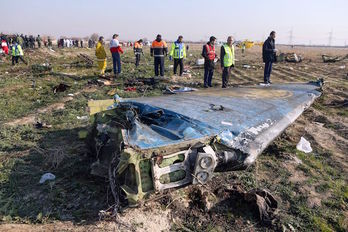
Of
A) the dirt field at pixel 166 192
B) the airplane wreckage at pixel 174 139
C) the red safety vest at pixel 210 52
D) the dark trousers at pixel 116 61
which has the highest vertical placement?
the red safety vest at pixel 210 52

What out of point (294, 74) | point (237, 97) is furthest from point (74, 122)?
point (294, 74)

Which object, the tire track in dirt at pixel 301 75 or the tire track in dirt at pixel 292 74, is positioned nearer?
the tire track in dirt at pixel 292 74

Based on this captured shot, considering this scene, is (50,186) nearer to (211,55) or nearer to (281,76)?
(211,55)

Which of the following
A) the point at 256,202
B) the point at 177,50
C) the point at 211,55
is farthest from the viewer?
the point at 177,50

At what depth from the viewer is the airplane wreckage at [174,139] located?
115 inches

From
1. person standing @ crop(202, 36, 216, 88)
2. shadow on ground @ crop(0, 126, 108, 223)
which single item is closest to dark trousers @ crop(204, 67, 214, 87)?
person standing @ crop(202, 36, 216, 88)

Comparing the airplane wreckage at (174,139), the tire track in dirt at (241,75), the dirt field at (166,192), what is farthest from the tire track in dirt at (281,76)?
the airplane wreckage at (174,139)

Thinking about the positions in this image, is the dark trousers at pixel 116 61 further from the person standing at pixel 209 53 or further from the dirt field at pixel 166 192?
the dirt field at pixel 166 192

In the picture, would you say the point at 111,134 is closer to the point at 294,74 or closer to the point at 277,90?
the point at 277,90

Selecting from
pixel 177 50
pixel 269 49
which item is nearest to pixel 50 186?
pixel 177 50

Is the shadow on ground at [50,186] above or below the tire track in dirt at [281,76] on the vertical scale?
below

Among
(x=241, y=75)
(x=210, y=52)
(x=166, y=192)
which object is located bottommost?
(x=166, y=192)

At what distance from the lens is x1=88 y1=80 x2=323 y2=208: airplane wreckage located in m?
2.93

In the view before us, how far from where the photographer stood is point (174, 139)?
315cm
